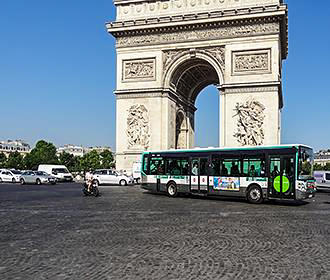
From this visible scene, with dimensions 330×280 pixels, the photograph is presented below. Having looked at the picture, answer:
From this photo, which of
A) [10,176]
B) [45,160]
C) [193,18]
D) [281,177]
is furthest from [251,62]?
[45,160]

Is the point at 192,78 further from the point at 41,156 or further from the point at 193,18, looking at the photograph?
the point at 41,156

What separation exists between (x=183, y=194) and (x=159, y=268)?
1634cm

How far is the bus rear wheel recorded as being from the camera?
20.7 m

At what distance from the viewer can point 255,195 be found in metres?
17.5

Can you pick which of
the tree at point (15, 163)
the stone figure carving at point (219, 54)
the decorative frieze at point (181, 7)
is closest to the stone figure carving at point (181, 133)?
the stone figure carving at point (219, 54)

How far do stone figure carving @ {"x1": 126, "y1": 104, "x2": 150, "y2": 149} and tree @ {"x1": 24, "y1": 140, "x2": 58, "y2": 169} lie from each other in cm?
4962

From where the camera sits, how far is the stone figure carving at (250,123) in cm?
2891

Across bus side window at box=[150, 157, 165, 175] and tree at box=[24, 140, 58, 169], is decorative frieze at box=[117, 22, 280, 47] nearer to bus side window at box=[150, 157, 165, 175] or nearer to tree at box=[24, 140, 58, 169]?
bus side window at box=[150, 157, 165, 175]

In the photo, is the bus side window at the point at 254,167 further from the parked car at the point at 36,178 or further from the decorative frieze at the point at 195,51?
the parked car at the point at 36,178

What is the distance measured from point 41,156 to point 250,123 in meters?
57.3

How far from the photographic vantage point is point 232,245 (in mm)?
7840

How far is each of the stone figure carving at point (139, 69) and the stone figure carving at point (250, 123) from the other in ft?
23.0

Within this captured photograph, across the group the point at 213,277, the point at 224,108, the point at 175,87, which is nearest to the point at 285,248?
the point at 213,277

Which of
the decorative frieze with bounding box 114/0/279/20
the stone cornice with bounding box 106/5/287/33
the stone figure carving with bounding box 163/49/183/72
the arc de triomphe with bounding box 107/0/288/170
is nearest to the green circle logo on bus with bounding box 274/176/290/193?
the arc de triomphe with bounding box 107/0/288/170
